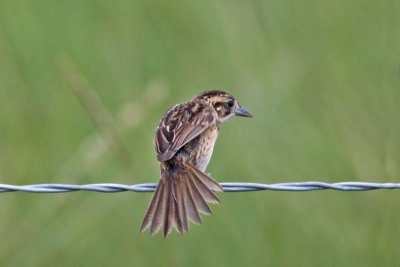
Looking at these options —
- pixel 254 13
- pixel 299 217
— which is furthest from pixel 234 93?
pixel 299 217

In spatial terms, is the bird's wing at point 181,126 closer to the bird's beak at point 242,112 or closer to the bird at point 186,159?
the bird at point 186,159

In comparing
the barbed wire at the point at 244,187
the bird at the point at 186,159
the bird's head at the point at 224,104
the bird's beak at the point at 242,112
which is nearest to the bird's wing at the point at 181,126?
the bird at the point at 186,159

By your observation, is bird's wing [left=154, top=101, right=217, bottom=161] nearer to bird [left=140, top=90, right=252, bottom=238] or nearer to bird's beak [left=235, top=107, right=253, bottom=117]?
bird [left=140, top=90, right=252, bottom=238]

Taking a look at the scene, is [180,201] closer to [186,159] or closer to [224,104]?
[186,159]

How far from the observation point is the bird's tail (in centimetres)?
538

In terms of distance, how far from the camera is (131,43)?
7.36m

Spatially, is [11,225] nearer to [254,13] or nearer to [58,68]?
[58,68]

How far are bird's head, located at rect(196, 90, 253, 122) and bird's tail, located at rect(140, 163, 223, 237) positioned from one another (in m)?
0.93

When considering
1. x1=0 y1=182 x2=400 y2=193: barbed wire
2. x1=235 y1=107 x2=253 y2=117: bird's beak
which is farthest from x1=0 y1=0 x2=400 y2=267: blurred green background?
x1=0 y1=182 x2=400 y2=193: barbed wire

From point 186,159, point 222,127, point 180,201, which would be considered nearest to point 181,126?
point 186,159

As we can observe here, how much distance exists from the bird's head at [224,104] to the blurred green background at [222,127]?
144mm

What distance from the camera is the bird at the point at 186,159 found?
5.41 meters

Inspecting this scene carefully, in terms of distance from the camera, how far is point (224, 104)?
262 inches

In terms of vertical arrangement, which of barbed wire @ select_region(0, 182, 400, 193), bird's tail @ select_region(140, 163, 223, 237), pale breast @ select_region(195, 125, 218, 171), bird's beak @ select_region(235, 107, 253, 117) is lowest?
barbed wire @ select_region(0, 182, 400, 193)
